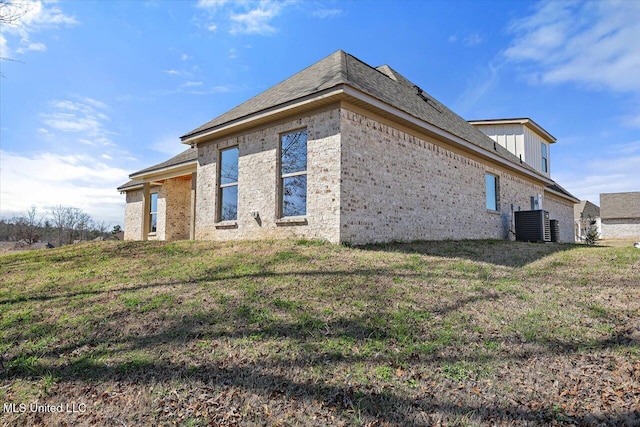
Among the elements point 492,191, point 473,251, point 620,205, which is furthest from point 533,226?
point 620,205

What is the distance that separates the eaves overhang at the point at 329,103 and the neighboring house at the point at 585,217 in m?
34.2

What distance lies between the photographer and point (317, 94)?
8281mm

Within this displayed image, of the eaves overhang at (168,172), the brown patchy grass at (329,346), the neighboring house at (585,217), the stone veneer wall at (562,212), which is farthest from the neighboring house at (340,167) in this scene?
the neighboring house at (585,217)

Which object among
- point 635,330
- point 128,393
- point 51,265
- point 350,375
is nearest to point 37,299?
point 51,265

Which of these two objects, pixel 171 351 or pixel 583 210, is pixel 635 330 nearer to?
pixel 171 351

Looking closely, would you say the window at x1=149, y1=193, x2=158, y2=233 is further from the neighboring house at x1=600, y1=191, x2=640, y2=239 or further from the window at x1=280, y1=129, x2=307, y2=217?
the neighboring house at x1=600, y1=191, x2=640, y2=239

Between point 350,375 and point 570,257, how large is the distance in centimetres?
832

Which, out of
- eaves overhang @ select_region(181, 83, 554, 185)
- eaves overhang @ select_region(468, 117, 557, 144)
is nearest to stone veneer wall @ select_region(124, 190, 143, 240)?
eaves overhang @ select_region(181, 83, 554, 185)

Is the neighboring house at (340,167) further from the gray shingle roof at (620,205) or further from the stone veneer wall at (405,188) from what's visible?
the gray shingle roof at (620,205)

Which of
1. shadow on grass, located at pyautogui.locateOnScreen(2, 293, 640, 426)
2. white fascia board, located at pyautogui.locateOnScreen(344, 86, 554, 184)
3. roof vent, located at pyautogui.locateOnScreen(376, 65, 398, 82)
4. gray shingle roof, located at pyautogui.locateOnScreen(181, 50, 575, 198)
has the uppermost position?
roof vent, located at pyautogui.locateOnScreen(376, 65, 398, 82)

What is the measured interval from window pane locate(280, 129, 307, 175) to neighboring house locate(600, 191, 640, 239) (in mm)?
40772

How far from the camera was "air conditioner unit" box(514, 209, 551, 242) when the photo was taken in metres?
13.8

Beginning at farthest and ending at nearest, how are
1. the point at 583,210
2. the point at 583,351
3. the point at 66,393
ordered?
the point at 583,210 → the point at 583,351 → the point at 66,393

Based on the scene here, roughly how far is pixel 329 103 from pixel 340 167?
5.23 feet
